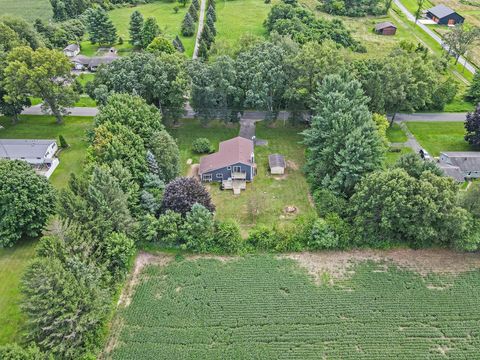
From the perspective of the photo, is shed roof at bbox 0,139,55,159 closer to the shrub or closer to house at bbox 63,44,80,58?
the shrub

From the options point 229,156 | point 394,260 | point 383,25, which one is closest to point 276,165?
point 229,156

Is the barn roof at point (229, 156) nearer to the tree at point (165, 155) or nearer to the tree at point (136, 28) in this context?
the tree at point (165, 155)

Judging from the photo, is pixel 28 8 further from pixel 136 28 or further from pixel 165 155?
pixel 165 155

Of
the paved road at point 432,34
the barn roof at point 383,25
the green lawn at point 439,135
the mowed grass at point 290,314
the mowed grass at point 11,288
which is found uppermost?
the barn roof at point 383,25

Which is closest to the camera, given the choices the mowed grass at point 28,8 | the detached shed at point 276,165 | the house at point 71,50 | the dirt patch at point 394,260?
the dirt patch at point 394,260

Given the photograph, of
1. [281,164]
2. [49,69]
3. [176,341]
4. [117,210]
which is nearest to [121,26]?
[49,69]

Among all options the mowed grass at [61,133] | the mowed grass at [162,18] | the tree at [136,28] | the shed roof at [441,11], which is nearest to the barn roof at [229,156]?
the mowed grass at [61,133]

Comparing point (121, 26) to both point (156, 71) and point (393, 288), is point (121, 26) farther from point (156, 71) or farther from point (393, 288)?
point (393, 288)
